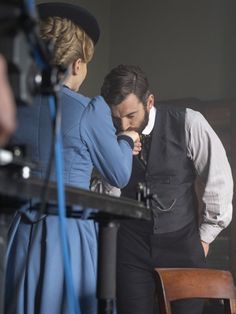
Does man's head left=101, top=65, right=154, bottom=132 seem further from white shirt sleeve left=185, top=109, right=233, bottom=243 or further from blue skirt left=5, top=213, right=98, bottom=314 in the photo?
blue skirt left=5, top=213, right=98, bottom=314

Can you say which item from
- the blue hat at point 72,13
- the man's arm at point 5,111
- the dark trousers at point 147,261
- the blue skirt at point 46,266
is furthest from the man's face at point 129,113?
the man's arm at point 5,111

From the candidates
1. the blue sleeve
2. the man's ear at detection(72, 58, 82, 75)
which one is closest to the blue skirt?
the blue sleeve

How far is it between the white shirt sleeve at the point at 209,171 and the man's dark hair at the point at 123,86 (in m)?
0.20

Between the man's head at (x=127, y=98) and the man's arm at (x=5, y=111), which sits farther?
the man's head at (x=127, y=98)

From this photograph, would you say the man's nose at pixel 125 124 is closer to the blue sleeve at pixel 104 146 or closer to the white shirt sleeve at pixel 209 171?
the white shirt sleeve at pixel 209 171

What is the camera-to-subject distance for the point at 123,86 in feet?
6.06

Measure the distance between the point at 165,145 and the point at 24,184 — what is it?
1376 millimetres

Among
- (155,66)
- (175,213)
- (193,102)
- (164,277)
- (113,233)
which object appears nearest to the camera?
(113,233)

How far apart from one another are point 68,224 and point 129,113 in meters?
0.81

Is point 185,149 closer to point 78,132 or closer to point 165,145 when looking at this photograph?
point 165,145

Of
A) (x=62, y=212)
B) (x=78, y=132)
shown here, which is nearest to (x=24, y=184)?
(x=62, y=212)

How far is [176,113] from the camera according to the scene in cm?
193

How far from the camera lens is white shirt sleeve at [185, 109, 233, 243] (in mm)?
1846

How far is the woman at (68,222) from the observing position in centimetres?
108
